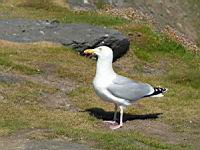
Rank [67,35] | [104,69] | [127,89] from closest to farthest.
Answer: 1. [104,69]
2. [127,89]
3. [67,35]

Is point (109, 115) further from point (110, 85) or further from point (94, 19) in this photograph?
point (94, 19)

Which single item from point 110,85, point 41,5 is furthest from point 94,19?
point 110,85

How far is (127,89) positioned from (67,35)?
1015cm

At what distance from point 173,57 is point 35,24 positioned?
574 centimetres

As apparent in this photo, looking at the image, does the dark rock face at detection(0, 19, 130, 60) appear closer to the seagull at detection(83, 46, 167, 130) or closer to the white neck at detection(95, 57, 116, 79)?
the seagull at detection(83, 46, 167, 130)

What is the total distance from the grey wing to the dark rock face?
9.11 meters

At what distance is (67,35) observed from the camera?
24.6 metres

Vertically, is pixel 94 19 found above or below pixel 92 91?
above

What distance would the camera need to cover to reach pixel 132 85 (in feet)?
49.1

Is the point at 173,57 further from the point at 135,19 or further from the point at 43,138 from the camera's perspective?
the point at 43,138

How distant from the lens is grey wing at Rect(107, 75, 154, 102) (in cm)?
1452

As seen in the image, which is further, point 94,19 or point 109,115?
point 94,19

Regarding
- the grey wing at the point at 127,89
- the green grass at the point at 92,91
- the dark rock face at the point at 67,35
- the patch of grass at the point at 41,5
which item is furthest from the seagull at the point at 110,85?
the patch of grass at the point at 41,5

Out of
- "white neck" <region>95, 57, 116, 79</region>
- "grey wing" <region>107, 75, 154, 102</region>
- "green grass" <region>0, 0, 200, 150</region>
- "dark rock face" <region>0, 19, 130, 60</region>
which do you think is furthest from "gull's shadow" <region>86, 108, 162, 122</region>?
"dark rock face" <region>0, 19, 130, 60</region>
